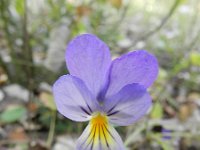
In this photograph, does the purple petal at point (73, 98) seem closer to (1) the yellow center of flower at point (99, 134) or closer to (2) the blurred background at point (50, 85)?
(1) the yellow center of flower at point (99, 134)

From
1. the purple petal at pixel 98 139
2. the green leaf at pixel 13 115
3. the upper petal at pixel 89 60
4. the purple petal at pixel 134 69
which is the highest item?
the green leaf at pixel 13 115

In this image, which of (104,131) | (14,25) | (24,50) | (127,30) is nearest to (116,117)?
(104,131)

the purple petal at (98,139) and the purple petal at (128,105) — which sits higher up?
the purple petal at (128,105)

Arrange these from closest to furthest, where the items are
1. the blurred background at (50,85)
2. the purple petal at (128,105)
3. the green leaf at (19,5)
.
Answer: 1. the purple petal at (128,105)
2. the blurred background at (50,85)
3. the green leaf at (19,5)

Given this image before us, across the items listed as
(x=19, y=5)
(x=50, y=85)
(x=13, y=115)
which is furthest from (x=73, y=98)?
(x=50, y=85)

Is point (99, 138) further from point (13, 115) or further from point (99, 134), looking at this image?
point (13, 115)

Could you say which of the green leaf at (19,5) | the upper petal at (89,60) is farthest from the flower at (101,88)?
the green leaf at (19,5)

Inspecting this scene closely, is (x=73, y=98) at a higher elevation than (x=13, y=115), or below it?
below

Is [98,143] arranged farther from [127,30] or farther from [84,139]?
[127,30]
